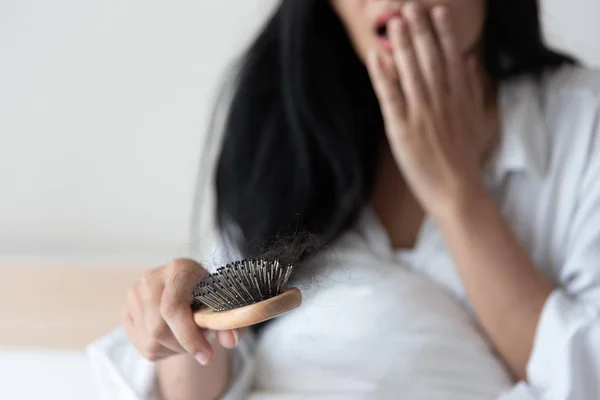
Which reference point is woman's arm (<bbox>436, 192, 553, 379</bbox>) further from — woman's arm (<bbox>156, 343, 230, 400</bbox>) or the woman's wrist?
woman's arm (<bbox>156, 343, 230, 400</bbox>)

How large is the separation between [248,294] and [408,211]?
325 mm

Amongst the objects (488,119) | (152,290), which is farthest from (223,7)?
(152,290)

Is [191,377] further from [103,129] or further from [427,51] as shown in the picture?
[103,129]

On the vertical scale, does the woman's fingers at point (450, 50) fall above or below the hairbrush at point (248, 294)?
below

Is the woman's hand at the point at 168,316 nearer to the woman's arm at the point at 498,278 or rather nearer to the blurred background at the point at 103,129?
the woman's arm at the point at 498,278

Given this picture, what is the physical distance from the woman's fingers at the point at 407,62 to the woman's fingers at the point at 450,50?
3cm

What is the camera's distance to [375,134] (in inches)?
26.1

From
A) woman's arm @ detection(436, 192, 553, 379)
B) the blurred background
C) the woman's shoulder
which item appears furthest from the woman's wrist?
the blurred background

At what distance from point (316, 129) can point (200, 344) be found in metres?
0.31

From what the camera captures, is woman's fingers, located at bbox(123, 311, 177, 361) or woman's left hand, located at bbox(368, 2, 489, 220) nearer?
woman's fingers, located at bbox(123, 311, 177, 361)

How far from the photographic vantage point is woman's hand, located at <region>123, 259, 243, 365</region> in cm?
35

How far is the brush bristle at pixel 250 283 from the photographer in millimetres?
305

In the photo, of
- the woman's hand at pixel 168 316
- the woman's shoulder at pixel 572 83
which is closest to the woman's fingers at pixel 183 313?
the woman's hand at pixel 168 316

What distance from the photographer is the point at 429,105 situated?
0.54 m
